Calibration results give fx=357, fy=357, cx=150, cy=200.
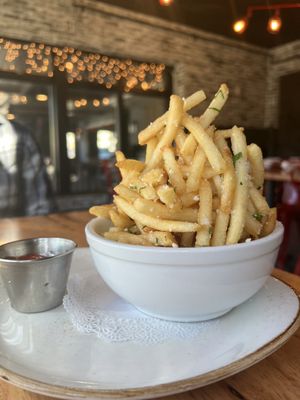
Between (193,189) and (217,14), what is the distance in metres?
5.68

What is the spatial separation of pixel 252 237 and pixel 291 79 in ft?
23.9

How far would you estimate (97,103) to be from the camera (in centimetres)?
548

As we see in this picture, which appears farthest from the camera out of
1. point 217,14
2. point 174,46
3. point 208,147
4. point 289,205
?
point 174,46

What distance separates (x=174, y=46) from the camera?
19.4ft

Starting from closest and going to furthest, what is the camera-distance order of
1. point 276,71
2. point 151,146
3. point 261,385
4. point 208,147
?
point 261,385 < point 208,147 < point 151,146 < point 276,71

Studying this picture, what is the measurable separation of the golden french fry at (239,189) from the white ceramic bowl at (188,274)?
0.03 metres

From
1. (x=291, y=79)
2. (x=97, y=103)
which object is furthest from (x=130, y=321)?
(x=291, y=79)

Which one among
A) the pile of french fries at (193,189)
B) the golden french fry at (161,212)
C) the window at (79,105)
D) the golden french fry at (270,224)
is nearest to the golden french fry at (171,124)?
the pile of french fries at (193,189)

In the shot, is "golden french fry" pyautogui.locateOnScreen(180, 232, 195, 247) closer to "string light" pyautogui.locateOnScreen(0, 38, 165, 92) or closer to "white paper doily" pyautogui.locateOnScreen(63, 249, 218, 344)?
"white paper doily" pyautogui.locateOnScreen(63, 249, 218, 344)

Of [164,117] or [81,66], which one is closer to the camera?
[164,117]

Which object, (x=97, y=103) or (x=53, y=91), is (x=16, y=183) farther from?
(x=97, y=103)

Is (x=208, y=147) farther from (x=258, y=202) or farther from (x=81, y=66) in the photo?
(x=81, y=66)

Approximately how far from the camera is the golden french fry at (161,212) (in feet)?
1.77

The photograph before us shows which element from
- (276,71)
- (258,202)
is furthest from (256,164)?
(276,71)
